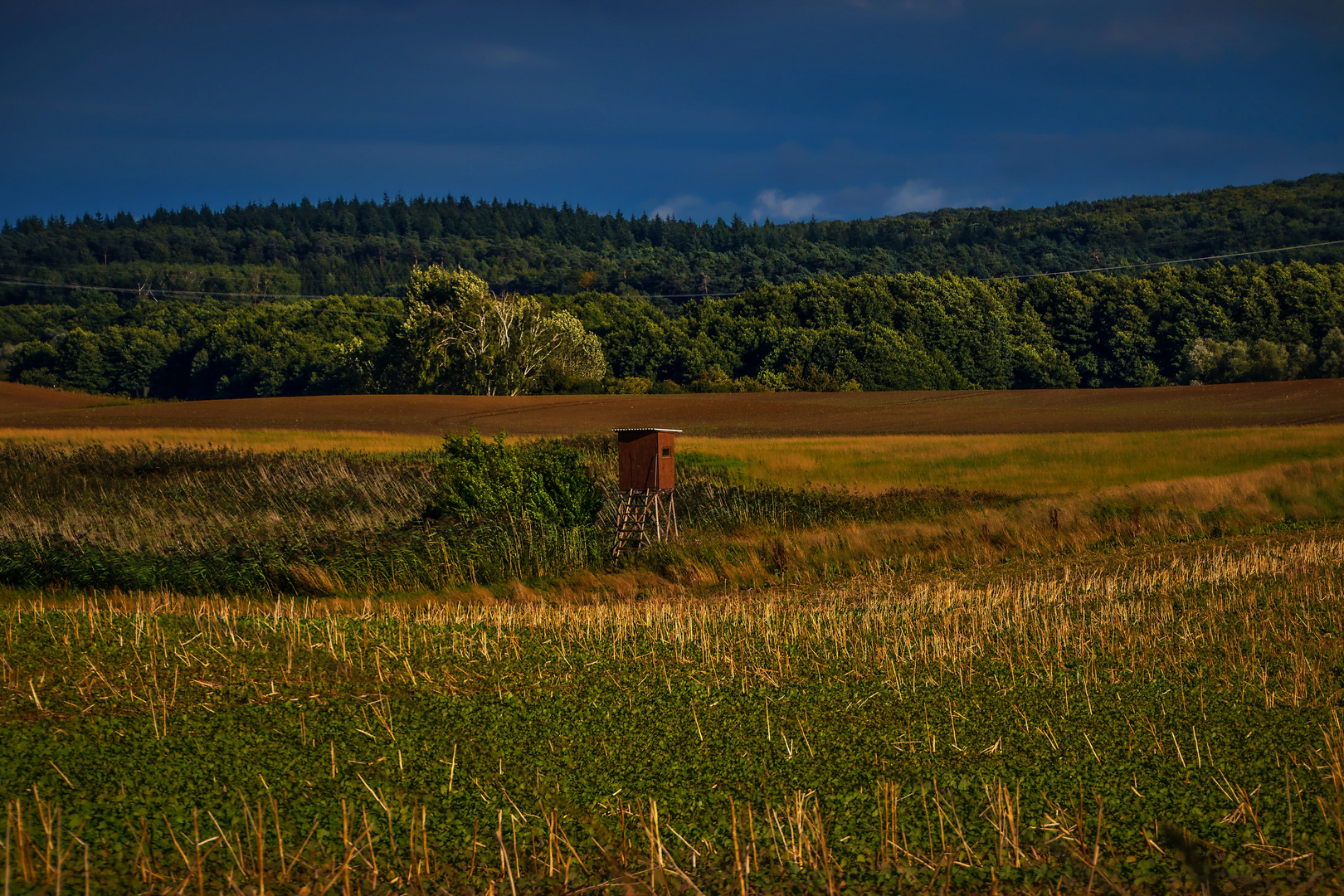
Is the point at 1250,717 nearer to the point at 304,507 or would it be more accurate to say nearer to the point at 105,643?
the point at 105,643

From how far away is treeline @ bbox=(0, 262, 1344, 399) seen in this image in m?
102

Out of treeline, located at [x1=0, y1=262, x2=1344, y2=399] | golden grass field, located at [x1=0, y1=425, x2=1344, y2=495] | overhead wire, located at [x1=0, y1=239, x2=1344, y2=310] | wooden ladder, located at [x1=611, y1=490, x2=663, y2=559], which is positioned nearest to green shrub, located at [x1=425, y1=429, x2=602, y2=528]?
wooden ladder, located at [x1=611, y1=490, x2=663, y2=559]

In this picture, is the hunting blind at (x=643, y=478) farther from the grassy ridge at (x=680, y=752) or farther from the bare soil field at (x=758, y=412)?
the bare soil field at (x=758, y=412)

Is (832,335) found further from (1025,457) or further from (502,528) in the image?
(502,528)

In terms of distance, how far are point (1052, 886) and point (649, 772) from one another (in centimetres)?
245

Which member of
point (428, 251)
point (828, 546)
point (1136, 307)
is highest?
point (428, 251)

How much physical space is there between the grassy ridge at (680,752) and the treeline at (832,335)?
8279 cm

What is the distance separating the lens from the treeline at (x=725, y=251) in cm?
14788

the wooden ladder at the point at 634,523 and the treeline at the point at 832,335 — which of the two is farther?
the treeline at the point at 832,335

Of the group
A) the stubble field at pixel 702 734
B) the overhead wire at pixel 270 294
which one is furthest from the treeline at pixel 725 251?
A: the stubble field at pixel 702 734

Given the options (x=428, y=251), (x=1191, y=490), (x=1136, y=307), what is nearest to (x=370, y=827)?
(x=1191, y=490)

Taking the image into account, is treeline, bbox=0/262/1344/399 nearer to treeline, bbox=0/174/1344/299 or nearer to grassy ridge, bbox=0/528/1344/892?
treeline, bbox=0/174/1344/299

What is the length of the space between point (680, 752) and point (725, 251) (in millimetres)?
189424

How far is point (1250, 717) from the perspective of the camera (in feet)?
24.9
